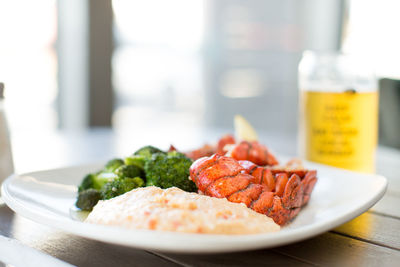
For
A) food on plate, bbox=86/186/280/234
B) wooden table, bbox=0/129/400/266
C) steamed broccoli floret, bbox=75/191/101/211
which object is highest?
food on plate, bbox=86/186/280/234

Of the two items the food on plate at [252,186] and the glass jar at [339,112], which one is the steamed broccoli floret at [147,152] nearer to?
the food on plate at [252,186]

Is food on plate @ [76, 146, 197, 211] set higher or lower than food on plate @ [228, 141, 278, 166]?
lower

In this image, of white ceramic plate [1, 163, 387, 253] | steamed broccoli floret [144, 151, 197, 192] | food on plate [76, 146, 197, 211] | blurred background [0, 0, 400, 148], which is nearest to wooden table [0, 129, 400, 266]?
white ceramic plate [1, 163, 387, 253]

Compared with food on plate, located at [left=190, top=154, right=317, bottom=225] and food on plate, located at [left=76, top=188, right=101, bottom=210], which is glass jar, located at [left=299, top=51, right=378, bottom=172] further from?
food on plate, located at [left=76, top=188, right=101, bottom=210]

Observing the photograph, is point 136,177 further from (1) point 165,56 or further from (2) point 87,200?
(1) point 165,56

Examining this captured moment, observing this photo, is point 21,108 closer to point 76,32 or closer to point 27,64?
point 27,64

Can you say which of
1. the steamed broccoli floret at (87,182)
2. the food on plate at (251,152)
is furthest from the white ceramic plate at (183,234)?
the food on plate at (251,152)
